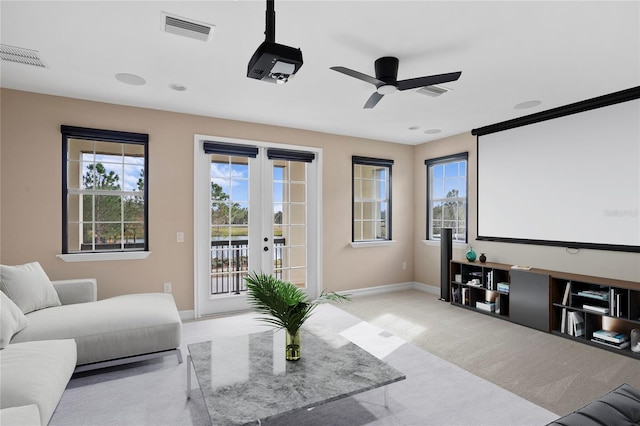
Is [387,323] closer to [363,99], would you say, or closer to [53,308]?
[363,99]

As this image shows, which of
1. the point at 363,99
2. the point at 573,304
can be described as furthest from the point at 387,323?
the point at 363,99

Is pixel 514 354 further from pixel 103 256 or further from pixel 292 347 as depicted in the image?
pixel 103 256

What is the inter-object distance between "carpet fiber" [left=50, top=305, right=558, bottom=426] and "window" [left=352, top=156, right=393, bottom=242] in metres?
3.04

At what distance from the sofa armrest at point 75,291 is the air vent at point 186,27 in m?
2.61

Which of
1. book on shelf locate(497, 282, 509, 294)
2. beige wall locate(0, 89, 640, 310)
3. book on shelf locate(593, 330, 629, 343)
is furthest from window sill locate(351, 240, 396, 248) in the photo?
book on shelf locate(593, 330, 629, 343)

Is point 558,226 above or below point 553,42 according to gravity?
below

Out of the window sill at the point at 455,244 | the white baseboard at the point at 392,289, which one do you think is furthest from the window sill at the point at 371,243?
the white baseboard at the point at 392,289

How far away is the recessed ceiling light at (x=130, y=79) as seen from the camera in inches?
132

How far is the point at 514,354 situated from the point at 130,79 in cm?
467

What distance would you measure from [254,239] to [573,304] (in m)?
4.00

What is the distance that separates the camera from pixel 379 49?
281 cm

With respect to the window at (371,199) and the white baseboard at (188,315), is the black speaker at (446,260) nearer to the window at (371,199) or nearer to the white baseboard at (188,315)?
the window at (371,199)

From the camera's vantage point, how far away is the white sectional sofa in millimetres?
1959

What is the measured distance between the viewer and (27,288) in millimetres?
3027
